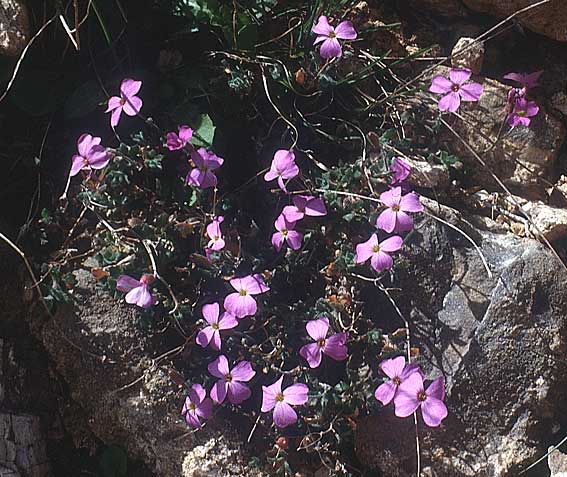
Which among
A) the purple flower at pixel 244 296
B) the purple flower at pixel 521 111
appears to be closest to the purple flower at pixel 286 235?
the purple flower at pixel 244 296

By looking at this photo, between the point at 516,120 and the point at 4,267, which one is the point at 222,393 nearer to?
the point at 4,267

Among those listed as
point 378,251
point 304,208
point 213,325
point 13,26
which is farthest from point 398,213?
point 13,26

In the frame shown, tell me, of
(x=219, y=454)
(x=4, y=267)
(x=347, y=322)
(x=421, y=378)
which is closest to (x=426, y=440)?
(x=421, y=378)

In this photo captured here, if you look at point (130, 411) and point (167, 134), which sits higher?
point (167, 134)

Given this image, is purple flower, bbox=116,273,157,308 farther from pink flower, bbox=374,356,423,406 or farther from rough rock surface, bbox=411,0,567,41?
rough rock surface, bbox=411,0,567,41

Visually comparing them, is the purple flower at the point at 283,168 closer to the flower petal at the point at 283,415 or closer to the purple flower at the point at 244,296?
the purple flower at the point at 244,296

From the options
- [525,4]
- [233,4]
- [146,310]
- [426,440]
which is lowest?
[426,440]
